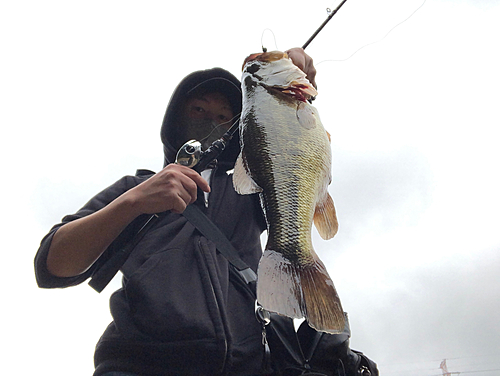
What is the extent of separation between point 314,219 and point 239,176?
1.36 ft

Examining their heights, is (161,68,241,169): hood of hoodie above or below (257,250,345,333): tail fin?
above

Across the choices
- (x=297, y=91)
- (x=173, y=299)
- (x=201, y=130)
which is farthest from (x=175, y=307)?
(x=201, y=130)

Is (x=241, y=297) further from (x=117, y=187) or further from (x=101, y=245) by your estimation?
(x=117, y=187)

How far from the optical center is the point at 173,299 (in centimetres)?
150

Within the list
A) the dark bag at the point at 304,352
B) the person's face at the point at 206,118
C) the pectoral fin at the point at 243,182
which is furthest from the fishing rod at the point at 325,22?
the dark bag at the point at 304,352

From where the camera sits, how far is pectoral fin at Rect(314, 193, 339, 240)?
159 cm

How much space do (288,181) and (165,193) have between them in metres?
0.57

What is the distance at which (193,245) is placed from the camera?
178 centimetres

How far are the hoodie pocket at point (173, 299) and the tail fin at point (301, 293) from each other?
380 millimetres

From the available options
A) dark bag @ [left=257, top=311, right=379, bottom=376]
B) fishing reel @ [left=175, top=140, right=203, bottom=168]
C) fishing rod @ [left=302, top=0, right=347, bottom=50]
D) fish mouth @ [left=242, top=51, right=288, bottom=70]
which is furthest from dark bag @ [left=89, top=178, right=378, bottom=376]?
fishing rod @ [left=302, top=0, right=347, bottom=50]

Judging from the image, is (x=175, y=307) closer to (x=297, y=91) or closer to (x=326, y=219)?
(x=326, y=219)

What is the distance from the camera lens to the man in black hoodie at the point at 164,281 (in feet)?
4.67

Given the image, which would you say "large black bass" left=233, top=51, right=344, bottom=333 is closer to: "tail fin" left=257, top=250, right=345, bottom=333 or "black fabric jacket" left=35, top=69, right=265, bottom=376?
"tail fin" left=257, top=250, right=345, bottom=333

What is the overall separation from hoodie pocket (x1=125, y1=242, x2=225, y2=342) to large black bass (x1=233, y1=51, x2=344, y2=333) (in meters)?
0.39
